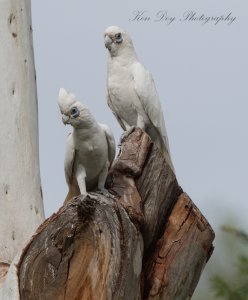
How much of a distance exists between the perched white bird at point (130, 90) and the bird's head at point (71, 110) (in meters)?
1.73

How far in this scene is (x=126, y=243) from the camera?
6016mm

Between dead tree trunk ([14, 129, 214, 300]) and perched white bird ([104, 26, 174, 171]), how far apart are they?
1310 millimetres

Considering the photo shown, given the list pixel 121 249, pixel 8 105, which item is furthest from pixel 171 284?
pixel 8 105

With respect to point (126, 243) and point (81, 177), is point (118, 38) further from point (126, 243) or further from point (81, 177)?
point (126, 243)

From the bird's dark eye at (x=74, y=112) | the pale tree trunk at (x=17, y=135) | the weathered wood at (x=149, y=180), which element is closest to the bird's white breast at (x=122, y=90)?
the pale tree trunk at (x=17, y=135)

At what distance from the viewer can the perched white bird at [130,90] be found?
322 inches

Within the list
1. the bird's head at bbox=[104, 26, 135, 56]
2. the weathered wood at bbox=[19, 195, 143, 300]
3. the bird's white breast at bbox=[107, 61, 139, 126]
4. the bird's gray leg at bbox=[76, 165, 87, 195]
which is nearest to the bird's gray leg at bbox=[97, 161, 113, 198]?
the bird's gray leg at bbox=[76, 165, 87, 195]

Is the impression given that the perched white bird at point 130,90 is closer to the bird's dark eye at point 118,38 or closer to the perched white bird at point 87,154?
the bird's dark eye at point 118,38

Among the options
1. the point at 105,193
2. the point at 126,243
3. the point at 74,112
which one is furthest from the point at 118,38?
the point at 126,243

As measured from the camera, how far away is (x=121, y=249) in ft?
19.6

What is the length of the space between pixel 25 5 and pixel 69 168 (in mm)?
1621

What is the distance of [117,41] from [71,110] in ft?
6.64

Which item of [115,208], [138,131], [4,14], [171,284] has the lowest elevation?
[171,284]

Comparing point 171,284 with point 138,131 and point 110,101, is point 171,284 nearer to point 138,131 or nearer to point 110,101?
point 138,131
